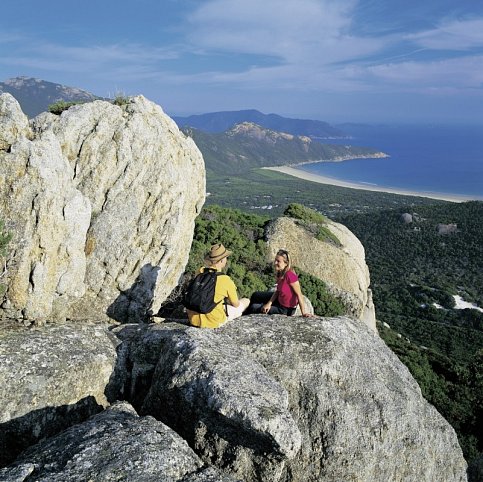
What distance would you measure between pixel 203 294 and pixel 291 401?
353 cm

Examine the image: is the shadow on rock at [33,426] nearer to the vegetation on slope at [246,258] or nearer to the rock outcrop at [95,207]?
the rock outcrop at [95,207]

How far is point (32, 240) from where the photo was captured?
1245 centimetres

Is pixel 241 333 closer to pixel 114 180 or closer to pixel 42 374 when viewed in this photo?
pixel 42 374

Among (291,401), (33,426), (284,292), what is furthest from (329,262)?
(33,426)

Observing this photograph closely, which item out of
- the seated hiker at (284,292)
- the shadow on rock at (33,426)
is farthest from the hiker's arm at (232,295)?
Result: the shadow on rock at (33,426)

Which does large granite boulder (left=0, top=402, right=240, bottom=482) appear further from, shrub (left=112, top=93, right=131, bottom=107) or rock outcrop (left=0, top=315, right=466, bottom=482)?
shrub (left=112, top=93, right=131, bottom=107)

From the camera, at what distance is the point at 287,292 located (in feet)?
44.2

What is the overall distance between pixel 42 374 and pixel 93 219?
756 cm

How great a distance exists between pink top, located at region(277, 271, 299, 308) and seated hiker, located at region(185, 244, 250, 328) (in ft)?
7.60

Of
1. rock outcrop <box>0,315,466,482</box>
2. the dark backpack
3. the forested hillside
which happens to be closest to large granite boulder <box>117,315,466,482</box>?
rock outcrop <box>0,315,466,482</box>

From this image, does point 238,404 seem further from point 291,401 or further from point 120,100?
point 120,100

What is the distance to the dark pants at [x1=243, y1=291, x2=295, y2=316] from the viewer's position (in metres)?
13.6

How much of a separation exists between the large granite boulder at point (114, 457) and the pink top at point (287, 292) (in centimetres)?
678

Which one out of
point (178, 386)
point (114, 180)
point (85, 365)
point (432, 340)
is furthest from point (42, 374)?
point (432, 340)
